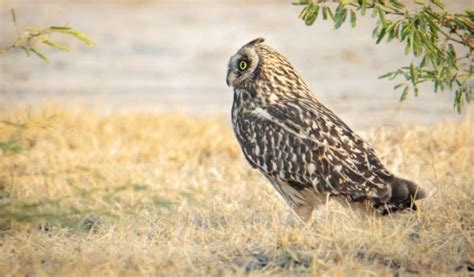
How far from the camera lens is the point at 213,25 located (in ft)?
65.5

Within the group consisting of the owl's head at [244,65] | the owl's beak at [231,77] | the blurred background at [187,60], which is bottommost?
the blurred background at [187,60]

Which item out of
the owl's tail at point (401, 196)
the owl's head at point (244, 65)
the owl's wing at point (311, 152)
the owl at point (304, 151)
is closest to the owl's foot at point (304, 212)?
the owl at point (304, 151)

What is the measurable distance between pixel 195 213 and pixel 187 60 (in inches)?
401

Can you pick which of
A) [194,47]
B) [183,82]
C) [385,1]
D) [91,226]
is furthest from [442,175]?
[194,47]

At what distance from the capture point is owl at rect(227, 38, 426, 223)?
20.8 ft

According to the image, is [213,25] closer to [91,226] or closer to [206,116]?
[206,116]

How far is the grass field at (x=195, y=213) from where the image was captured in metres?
5.62

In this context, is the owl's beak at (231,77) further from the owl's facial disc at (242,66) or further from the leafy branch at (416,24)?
the leafy branch at (416,24)

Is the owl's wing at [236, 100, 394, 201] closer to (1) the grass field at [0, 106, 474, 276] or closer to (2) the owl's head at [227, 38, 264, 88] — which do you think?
(1) the grass field at [0, 106, 474, 276]

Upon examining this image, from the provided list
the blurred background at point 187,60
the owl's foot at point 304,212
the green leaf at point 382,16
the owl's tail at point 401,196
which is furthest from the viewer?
the blurred background at point 187,60

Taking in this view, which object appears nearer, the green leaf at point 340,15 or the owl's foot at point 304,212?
the green leaf at point 340,15

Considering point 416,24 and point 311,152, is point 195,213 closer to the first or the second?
point 311,152

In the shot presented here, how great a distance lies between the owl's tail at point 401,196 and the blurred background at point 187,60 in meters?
5.40

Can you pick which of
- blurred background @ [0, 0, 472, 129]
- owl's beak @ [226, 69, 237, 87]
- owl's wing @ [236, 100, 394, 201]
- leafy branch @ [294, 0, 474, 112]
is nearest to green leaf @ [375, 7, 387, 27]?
leafy branch @ [294, 0, 474, 112]
